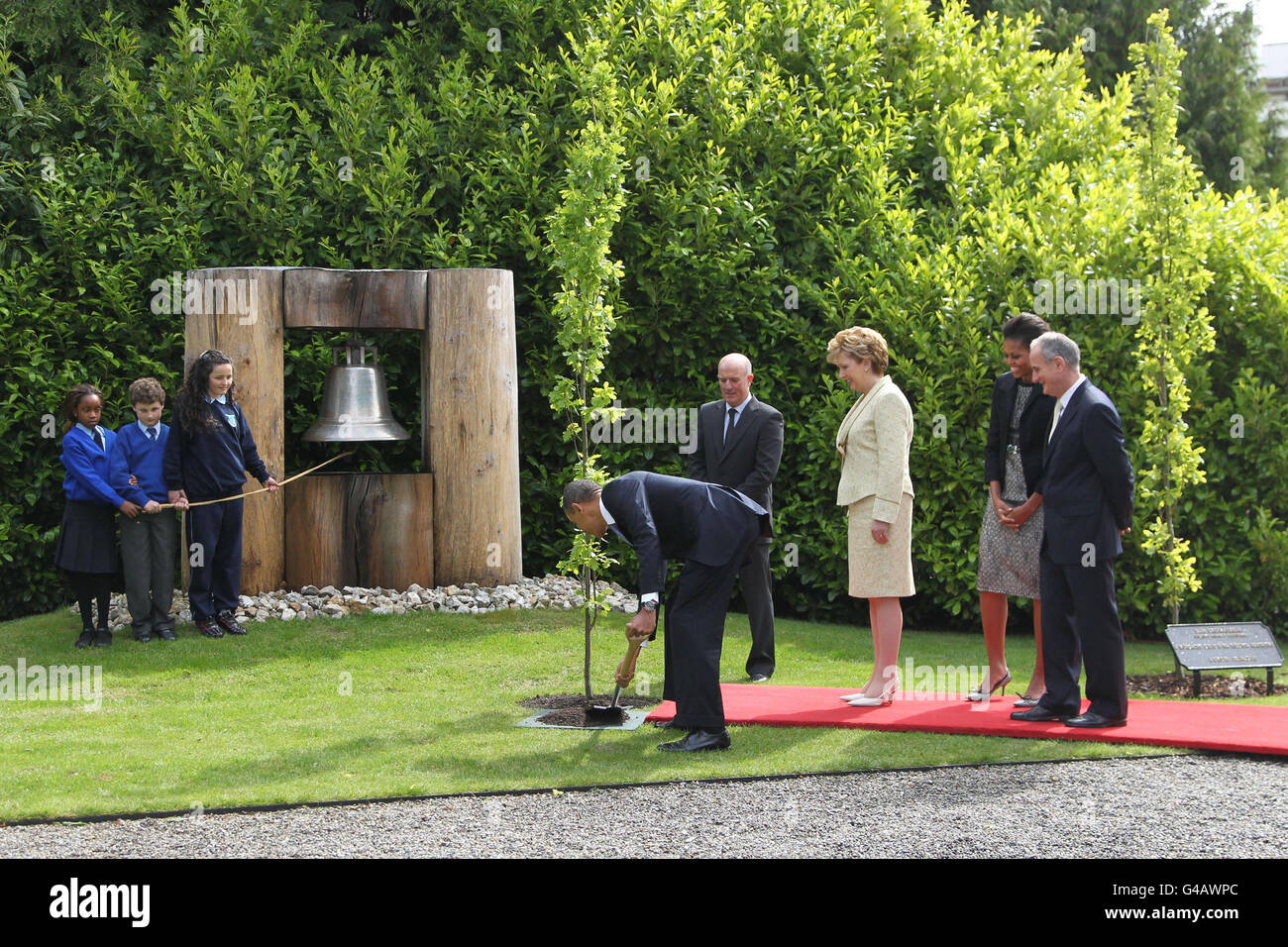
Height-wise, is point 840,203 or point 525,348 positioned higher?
point 840,203

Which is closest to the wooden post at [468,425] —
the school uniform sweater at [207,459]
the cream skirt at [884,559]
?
the school uniform sweater at [207,459]

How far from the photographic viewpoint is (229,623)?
10.5m

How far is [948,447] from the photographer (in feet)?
39.5

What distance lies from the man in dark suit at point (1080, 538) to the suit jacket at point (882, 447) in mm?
856

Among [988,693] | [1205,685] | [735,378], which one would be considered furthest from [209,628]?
[1205,685]

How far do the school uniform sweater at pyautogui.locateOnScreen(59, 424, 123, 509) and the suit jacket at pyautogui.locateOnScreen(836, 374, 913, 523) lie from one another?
5.76 m

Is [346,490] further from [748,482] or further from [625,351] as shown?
[748,482]

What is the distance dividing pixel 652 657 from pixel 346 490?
3.39m

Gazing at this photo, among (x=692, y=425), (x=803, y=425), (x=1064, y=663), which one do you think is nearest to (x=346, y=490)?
(x=692, y=425)

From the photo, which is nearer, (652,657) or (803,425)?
(652,657)

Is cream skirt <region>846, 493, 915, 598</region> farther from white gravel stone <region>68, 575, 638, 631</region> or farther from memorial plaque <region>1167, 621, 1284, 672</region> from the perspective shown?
white gravel stone <region>68, 575, 638, 631</region>

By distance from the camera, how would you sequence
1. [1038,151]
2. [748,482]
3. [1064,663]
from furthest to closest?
[1038,151] → [748,482] → [1064,663]

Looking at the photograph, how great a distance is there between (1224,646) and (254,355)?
800cm

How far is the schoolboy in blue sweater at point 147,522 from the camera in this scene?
409 inches
